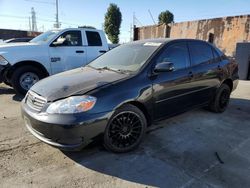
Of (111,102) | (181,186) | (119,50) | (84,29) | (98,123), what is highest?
(84,29)

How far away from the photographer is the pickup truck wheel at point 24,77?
6.30 metres

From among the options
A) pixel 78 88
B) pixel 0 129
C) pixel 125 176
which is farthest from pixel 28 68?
pixel 125 176

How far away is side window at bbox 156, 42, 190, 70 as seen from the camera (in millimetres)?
3934

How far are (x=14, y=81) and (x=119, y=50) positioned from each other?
329cm

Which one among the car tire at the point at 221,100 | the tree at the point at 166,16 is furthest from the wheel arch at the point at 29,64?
the tree at the point at 166,16

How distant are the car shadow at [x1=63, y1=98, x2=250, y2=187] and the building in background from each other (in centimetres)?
836

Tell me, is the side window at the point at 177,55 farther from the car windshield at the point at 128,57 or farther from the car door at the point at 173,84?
the car windshield at the point at 128,57

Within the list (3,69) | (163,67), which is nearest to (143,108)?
(163,67)

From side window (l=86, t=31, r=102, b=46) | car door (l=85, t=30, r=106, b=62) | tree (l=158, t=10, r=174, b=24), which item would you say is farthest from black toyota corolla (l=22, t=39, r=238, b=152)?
tree (l=158, t=10, r=174, b=24)

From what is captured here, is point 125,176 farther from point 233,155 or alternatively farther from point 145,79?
point 233,155

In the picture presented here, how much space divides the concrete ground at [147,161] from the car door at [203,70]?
2.14ft

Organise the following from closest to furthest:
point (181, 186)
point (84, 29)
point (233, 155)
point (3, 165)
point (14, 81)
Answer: point (181, 186) → point (3, 165) → point (233, 155) → point (14, 81) → point (84, 29)

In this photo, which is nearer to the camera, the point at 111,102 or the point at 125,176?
the point at 125,176

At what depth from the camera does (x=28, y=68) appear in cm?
645
